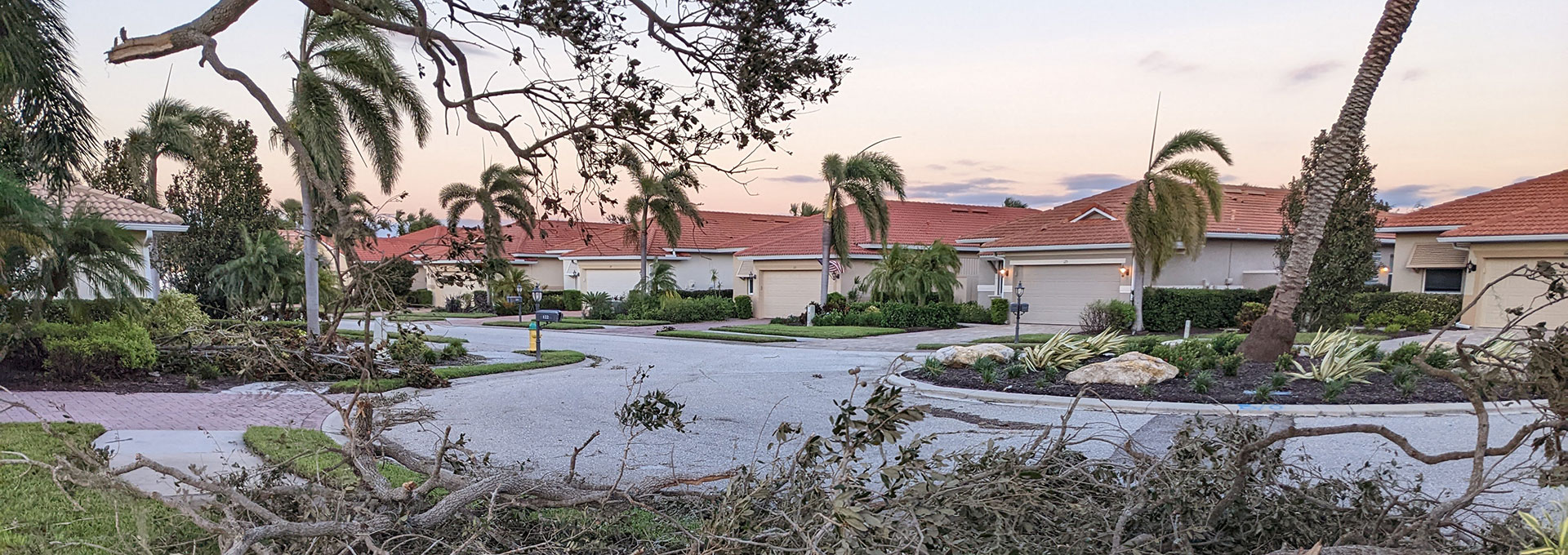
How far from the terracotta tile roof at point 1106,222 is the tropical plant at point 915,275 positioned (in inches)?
78.6

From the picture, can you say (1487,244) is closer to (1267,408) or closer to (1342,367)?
(1342,367)

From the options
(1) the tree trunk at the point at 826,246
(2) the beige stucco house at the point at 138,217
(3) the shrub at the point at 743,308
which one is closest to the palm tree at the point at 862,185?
(1) the tree trunk at the point at 826,246

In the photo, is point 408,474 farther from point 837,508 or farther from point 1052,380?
Result: point 1052,380

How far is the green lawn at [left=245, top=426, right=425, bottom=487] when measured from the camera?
5246 millimetres

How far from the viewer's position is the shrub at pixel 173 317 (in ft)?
41.1

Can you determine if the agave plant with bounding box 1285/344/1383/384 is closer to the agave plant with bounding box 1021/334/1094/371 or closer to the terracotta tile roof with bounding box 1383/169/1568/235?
the agave plant with bounding box 1021/334/1094/371

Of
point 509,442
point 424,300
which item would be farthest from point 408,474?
point 424,300

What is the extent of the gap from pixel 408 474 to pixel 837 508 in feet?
15.3

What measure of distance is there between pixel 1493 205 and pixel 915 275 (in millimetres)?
15134

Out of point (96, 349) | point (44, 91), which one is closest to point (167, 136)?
point (96, 349)

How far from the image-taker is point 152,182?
2316 centimetres

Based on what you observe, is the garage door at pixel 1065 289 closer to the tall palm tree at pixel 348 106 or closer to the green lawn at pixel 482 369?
the green lawn at pixel 482 369

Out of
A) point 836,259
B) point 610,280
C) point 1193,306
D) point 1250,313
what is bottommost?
point 1250,313

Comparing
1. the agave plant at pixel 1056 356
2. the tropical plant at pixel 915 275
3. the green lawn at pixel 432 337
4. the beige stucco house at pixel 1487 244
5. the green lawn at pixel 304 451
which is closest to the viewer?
the green lawn at pixel 432 337
